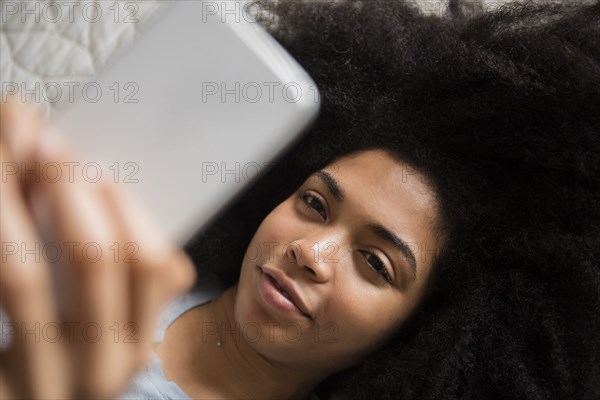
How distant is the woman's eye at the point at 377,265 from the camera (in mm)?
620

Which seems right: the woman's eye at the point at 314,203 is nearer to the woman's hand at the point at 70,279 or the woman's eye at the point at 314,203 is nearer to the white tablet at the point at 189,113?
the white tablet at the point at 189,113

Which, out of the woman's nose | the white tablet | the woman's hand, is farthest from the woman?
the woman's hand

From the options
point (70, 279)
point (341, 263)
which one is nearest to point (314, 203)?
point (341, 263)

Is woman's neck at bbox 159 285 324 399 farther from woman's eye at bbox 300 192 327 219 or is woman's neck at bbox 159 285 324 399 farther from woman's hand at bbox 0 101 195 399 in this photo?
woman's hand at bbox 0 101 195 399

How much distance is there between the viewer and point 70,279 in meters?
0.31

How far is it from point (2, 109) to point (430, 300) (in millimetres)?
465

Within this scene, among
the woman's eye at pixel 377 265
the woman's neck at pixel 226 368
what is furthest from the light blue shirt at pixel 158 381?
the woman's eye at pixel 377 265

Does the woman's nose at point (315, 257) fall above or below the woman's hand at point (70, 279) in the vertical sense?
below

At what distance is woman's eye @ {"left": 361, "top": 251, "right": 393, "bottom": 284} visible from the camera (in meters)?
0.62

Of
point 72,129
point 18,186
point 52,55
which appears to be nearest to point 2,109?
point 18,186

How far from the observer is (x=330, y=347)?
2.08ft

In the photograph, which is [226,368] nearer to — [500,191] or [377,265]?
[377,265]

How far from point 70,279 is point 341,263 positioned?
0.34 meters

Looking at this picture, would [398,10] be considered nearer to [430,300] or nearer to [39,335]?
[430,300]
